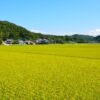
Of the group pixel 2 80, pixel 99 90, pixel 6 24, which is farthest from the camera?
pixel 6 24

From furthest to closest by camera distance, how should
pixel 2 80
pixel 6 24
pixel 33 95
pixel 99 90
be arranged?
1. pixel 6 24
2. pixel 2 80
3. pixel 99 90
4. pixel 33 95

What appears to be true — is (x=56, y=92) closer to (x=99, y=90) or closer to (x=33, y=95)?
(x=33, y=95)

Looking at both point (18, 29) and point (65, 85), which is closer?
point (65, 85)

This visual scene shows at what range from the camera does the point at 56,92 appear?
10664 mm

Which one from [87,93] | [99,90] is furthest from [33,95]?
[99,90]

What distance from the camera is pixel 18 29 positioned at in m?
181

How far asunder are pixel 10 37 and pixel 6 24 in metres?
19.5

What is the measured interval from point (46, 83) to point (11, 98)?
3583 mm

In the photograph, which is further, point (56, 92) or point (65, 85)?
point (65, 85)

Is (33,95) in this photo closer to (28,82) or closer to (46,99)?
(46,99)

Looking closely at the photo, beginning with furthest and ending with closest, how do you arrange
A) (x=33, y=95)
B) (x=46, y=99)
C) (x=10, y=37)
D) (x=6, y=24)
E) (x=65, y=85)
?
(x=6, y=24) < (x=10, y=37) < (x=65, y=85) < (x=33, y=95) < (x=46, y=99)

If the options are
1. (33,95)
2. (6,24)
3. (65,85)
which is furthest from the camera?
(6,24)

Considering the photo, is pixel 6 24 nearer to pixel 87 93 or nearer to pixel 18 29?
pixel 18 29

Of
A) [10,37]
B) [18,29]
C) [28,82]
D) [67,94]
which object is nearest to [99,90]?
[67,94]
